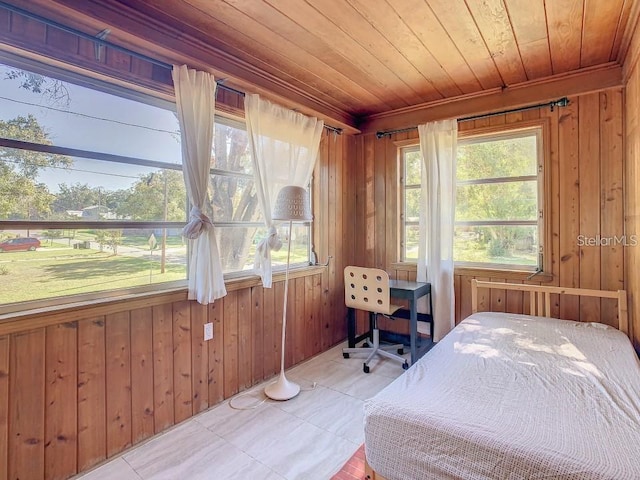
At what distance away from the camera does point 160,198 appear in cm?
214

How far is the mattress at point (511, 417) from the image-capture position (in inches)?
43.0

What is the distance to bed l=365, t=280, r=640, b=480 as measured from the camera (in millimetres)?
1094

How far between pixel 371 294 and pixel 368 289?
0.05 meters

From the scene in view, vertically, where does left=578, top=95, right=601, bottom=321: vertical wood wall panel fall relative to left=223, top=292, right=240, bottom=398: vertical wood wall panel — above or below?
above

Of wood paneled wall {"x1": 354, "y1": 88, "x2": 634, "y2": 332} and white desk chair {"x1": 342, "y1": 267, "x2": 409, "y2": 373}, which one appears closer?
wood paneled wall {"x1": 354, "y1": 88, "x2": 634, "y2": 332}

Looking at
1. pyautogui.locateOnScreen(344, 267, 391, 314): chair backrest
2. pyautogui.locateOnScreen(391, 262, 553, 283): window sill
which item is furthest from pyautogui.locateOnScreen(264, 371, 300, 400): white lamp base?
pyautogui.locateOnScreen(391, 262, 553, 283): window sill

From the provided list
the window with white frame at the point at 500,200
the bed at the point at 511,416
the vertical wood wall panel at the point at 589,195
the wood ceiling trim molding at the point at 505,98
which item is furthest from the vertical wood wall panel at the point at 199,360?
the vertical wood wall panel at the point at 589,195

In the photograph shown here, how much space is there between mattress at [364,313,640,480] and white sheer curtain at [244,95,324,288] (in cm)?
139

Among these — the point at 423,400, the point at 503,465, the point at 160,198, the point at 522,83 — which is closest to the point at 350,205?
the point at 522,83

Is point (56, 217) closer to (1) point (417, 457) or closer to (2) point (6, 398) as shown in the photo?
(2) point (6, 398)

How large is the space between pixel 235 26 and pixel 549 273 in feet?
9.57

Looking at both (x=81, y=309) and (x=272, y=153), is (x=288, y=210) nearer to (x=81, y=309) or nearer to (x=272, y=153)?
(x=272, y=153)

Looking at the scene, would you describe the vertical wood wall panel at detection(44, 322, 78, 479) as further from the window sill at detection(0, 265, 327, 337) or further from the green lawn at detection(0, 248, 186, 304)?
the green lawn at detection(0, 248, 186, 304)

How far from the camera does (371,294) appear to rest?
2.97m
